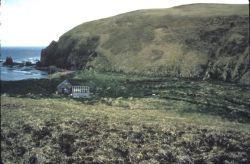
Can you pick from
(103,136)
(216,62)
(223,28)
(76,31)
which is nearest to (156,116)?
(103,136)

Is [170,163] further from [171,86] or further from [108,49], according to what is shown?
[108,49]

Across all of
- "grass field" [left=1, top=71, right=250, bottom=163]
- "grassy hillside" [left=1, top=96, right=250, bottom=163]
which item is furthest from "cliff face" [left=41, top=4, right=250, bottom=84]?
"grassy hillside" [left=1, top=96, right=250, bottom=163]

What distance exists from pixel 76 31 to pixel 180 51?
193 feet

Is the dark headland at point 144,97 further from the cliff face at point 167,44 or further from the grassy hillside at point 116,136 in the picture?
the cliff face at point 167,44

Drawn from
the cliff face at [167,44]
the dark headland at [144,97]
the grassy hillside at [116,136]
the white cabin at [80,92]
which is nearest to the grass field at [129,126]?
the grassy hillside at [116,136]

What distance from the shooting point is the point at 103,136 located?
167 ft

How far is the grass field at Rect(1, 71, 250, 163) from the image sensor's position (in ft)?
151

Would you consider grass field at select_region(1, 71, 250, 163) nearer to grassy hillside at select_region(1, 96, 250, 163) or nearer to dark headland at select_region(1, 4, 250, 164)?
grassy hillside at select_region(1, 96, 250, 163)

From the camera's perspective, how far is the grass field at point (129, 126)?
45.9 meters

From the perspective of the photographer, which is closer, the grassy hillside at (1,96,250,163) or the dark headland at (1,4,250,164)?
the grassy hillside at (1,96,250,163)

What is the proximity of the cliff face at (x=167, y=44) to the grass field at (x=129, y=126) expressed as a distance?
1898 cm

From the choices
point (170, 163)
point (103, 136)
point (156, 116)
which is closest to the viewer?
point (170, 163)

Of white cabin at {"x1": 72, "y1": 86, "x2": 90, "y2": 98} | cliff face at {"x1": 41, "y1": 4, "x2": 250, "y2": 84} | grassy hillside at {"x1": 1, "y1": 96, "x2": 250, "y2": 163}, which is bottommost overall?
grassy hillside at {"x1": 1, "y1": 96, "x2": 250, "y2": 163}

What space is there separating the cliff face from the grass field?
19.0 metres
